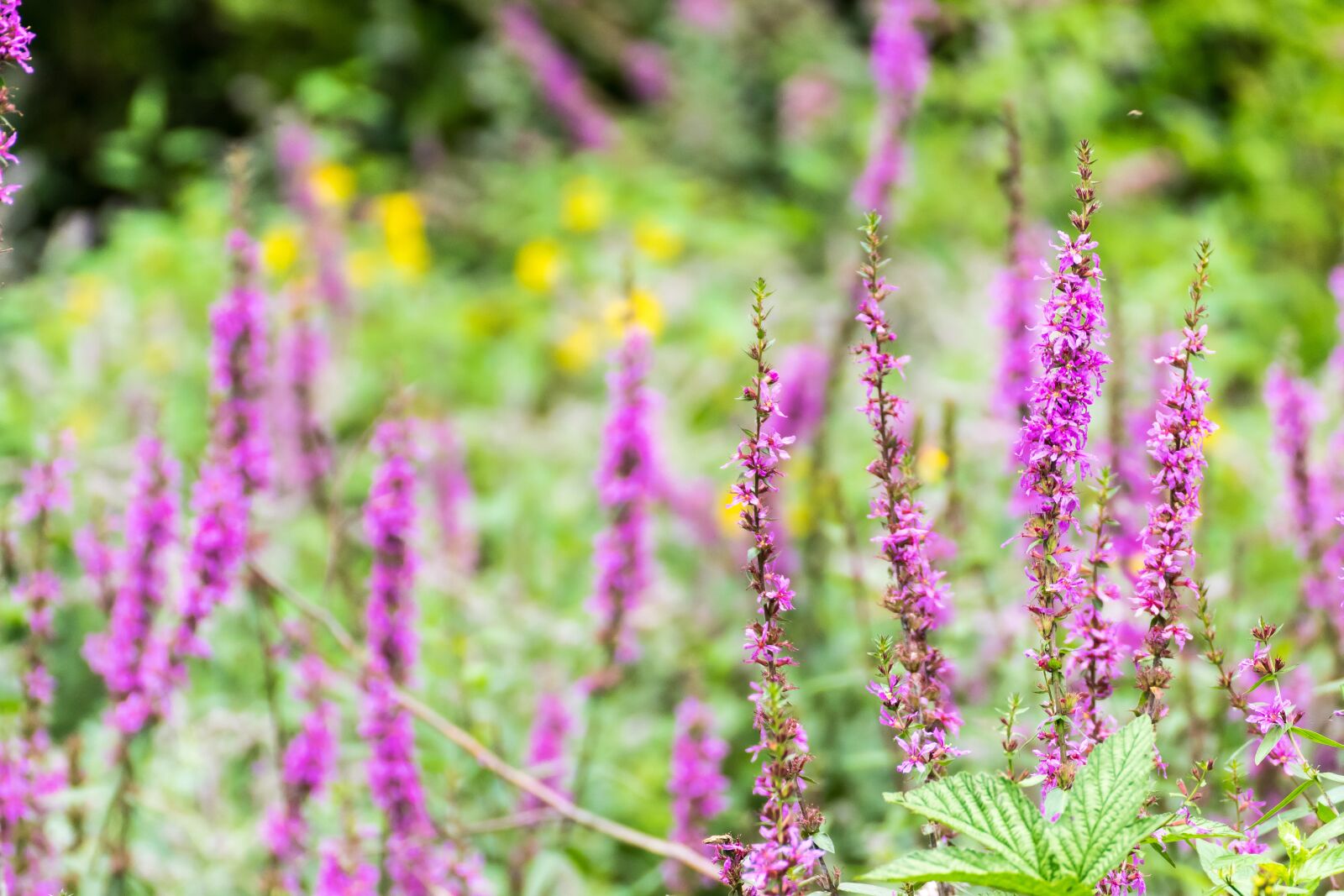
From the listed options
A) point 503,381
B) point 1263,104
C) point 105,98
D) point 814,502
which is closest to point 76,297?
point 503,381

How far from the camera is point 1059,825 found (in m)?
1.18

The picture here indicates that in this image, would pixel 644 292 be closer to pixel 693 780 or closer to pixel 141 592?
pixel 693 780

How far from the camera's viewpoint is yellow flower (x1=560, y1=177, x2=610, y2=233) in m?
6.84

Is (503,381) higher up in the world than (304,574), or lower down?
higher up

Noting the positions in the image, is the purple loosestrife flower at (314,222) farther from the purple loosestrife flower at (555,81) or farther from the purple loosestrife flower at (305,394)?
the purple loosestrife flower at (305,394)

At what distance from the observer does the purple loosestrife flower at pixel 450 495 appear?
12.7 ft

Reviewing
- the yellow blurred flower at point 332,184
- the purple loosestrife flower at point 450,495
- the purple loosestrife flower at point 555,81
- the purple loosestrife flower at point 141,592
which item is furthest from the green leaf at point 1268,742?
the purple loosestrife flower at point 555,81

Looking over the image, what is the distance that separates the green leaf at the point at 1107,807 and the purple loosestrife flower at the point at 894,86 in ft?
8.77

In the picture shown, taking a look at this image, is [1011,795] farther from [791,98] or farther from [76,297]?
[791,98]

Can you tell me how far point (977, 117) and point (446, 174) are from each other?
→ 3.53 meters

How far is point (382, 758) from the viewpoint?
2.31 m

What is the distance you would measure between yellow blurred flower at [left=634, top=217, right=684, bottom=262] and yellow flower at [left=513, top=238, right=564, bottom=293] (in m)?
0.44

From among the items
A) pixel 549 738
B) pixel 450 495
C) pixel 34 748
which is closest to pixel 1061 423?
pixel 34 748

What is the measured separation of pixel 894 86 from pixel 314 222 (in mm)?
3270
